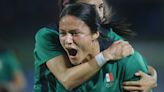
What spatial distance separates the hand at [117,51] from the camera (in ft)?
3.74

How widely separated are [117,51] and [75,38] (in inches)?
4.1

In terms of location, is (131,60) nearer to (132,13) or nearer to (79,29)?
(79,29)

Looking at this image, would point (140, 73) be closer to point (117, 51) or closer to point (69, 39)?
point (117, 51)

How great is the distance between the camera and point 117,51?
45.2 inches

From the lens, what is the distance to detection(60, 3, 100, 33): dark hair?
1.12 m

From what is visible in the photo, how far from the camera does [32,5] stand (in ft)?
5.78

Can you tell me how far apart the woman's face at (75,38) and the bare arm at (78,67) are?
2cm

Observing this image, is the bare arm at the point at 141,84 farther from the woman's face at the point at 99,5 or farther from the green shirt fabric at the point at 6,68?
the green shirt fabric at the point at 6,68

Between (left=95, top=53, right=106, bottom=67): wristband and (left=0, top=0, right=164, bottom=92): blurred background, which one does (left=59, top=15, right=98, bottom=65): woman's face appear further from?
(left=0, top=0, right=164, bottom=92): blurred background

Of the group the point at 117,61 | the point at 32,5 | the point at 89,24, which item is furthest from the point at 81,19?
the point at 32,5

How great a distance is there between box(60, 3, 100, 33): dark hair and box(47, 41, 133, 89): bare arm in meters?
0.07

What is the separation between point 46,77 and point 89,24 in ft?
0.65

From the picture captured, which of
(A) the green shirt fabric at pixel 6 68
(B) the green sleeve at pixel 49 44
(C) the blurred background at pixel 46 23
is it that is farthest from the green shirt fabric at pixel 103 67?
(C) the blurred background at pixel 46 23

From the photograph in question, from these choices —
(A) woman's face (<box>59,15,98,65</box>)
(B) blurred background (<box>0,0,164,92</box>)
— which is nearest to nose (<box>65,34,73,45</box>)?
(A) woman's face (<box>59,15,98,65</box>)
